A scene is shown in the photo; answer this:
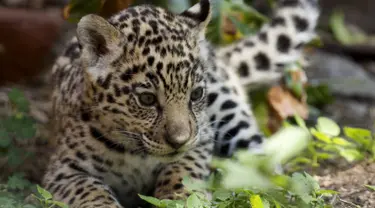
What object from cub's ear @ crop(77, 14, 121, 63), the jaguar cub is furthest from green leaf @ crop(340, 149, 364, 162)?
cub's ear @ crop(77, 14, 121, 63)

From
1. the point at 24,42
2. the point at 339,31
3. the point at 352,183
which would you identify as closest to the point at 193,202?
the point at 352,183

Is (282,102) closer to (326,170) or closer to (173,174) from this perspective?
(326,170)

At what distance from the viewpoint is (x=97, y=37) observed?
16.4ft

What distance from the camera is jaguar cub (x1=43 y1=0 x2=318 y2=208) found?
192 inches

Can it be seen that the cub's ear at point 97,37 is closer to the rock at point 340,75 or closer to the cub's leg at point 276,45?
the cub's leg at point 276,45

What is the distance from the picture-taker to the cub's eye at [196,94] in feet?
16.7

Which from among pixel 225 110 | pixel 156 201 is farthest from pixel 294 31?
pixel 156 201

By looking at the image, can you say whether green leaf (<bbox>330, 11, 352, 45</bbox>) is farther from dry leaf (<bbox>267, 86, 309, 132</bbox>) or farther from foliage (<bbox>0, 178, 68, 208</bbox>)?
foliage (<bbox>0, 178, 68, 208</bbox>)

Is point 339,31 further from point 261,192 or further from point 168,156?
point 261,192

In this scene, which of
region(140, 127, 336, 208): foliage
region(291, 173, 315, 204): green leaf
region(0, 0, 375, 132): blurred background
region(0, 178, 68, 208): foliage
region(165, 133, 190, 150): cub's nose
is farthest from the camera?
region(0, 0, 375, 132): blurred background

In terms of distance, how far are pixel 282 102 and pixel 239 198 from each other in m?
3.19

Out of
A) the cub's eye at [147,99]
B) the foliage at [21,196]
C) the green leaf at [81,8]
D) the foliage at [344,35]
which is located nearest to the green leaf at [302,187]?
the cub's eye at [147,99]

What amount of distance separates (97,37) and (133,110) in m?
0.61

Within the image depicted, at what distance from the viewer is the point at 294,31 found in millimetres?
7098
